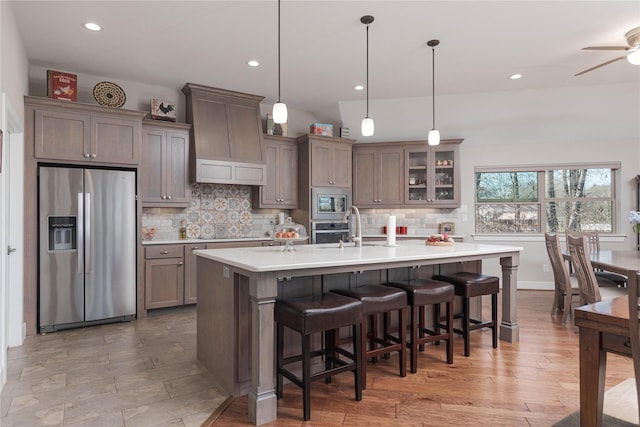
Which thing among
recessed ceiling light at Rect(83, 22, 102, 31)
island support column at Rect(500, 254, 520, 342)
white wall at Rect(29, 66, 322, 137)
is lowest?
island support column at Rect(500, 254, 520, 342)

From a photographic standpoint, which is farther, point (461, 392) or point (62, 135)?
point (62, 135)

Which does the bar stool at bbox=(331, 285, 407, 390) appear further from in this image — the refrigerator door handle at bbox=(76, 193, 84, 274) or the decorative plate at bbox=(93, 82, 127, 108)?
the decorative plate at bbox=(93, 82, 127, 108)

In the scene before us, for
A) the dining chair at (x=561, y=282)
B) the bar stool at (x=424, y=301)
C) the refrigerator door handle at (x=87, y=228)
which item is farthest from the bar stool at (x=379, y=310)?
the refrigerator door handle at (x=87, y=228)

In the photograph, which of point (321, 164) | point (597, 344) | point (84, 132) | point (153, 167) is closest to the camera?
point (597, 344)

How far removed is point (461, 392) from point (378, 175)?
401 centimetres

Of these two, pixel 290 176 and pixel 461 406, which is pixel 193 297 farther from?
pixel 461 406

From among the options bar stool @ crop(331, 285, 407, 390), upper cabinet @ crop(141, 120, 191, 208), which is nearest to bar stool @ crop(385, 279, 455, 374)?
bar stool @ crop(331, 285, 407, 390)

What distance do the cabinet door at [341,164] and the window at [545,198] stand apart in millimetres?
2100

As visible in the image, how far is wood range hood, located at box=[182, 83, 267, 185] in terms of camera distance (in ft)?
15.9

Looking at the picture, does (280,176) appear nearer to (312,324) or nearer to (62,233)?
(62,233)

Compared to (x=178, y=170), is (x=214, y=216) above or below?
below

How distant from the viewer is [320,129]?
19.0 feet

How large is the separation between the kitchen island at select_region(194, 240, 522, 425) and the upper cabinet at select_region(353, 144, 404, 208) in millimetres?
2799

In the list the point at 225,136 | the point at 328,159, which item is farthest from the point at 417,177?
the point at 225,136
